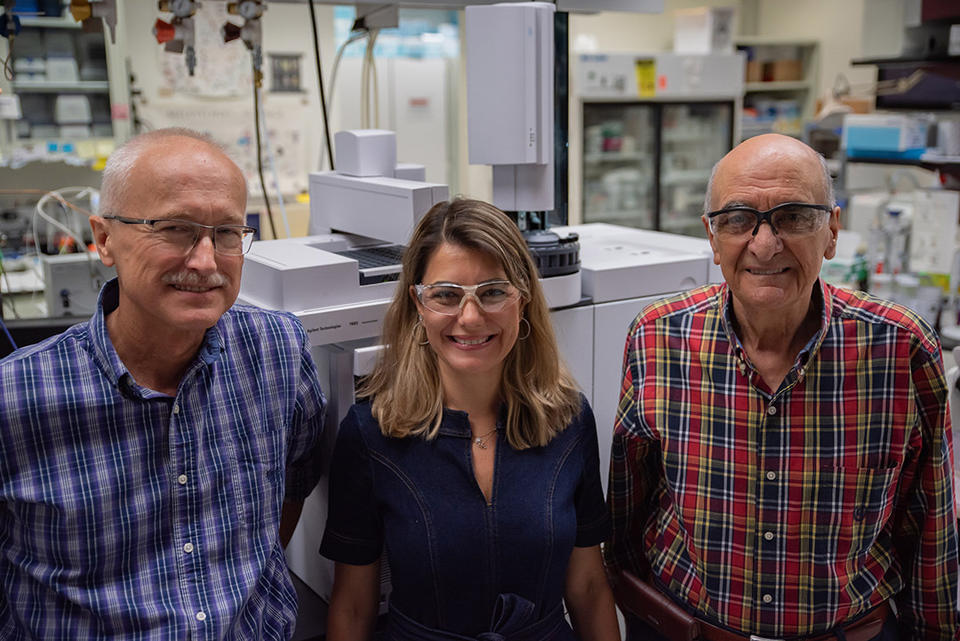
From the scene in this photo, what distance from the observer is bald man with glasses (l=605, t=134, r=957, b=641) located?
53.1 inches

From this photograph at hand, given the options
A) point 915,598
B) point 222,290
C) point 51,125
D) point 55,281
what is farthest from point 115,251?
point 51,125

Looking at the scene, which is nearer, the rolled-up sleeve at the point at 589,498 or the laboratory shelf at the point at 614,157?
the rolled-up sleeve at the point at 589,498

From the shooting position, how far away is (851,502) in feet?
4.59

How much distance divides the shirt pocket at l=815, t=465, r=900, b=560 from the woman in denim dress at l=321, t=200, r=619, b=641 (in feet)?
1.24

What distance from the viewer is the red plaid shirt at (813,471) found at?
4.57 ft

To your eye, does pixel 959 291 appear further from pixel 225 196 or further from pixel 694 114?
pixel 225 196

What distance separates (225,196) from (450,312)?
0.37m

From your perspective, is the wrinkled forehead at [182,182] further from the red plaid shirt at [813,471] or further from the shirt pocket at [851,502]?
the shirt pocket at [851,502]

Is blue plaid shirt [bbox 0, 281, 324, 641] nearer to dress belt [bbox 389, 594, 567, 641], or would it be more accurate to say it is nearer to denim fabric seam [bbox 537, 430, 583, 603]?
dress belt [bbox 389, 594, 567, 641]

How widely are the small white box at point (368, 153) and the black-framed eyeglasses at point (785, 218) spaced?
33.4 inches

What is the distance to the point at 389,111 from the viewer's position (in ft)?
20.0

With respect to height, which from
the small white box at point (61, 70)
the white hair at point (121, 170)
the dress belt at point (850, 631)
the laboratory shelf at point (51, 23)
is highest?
the laboratory shelf at point (51, 23)

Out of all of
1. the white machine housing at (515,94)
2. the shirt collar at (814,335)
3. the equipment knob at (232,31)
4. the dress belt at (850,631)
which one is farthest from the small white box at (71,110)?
the dress belt at (850,631)

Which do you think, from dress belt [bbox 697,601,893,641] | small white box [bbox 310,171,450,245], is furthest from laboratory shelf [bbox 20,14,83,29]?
dress belt [bbox 697,601,893,641]
